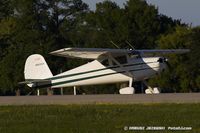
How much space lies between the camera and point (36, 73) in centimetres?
4138

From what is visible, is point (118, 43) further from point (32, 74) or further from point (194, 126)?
point (194, 126)

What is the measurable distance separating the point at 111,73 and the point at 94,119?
22080 millimetres

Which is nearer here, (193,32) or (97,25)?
(193,32)

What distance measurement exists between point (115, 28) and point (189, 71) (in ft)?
38.8

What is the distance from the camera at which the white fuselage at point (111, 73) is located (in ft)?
124

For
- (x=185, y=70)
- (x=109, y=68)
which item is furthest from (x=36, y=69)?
(x=185, y=70)

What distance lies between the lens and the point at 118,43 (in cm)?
6025

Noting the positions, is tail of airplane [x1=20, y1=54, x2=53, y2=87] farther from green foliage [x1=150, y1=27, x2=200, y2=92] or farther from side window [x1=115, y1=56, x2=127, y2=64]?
green foliage [x1=150, y1=27, x2=200, y2=92]

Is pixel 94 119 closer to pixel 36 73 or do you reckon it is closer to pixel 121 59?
pixel 121 59

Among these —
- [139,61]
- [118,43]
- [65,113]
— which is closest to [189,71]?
[118,43]

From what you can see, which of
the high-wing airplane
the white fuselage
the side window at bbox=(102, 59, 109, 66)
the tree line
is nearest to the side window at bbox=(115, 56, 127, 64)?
the high-wing airplane

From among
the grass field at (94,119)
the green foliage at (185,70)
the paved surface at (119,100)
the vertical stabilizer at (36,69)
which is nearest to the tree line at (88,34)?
the green foliage at (185,70)

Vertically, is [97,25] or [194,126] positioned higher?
[97,25]

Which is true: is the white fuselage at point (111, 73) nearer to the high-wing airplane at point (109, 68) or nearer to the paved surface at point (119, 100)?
the high-wing airplane at point (109, 68)
